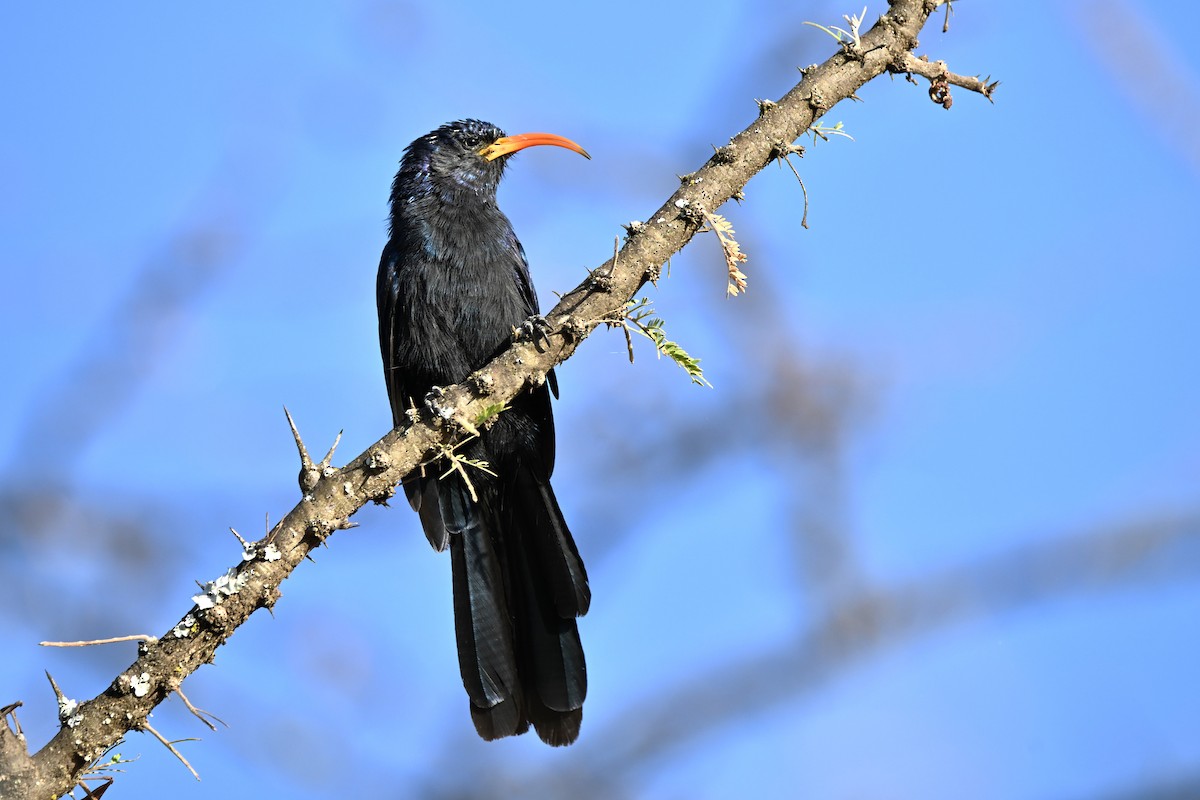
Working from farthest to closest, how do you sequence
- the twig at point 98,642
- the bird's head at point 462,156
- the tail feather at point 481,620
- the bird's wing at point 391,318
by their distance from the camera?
the bird's head at point 462,156 < the bird's wing at point 391,318 < the tail feather at point 481,620 < the twig at point 98,642

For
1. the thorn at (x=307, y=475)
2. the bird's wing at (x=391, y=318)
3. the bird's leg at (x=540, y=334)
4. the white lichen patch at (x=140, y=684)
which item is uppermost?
the bird's wing at (x=391, y=318)

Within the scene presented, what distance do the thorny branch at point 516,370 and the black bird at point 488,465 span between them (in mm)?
966

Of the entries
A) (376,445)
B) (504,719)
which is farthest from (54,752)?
(504,719)

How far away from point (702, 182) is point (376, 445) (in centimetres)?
129

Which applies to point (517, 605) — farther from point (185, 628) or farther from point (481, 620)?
point (185, 628)

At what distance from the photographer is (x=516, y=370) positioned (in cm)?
364

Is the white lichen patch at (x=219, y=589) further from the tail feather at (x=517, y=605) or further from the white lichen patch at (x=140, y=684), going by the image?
the tail feather at (x=517, y=605)

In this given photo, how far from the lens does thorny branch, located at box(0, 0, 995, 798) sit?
9.75ft

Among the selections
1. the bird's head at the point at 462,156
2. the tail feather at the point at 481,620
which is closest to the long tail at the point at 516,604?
the tail feather at the point at 481,620

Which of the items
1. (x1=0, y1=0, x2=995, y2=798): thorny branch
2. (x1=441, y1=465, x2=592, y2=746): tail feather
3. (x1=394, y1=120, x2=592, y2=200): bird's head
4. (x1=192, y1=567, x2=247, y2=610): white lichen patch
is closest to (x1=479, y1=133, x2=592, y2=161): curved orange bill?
(x1=394, y1=120, x2=592, y2=200): bird's head

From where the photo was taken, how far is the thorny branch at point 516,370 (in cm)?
297

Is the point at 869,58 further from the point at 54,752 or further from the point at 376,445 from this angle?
the point at 54,752

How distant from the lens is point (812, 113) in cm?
365

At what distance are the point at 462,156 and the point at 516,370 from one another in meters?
3.12
